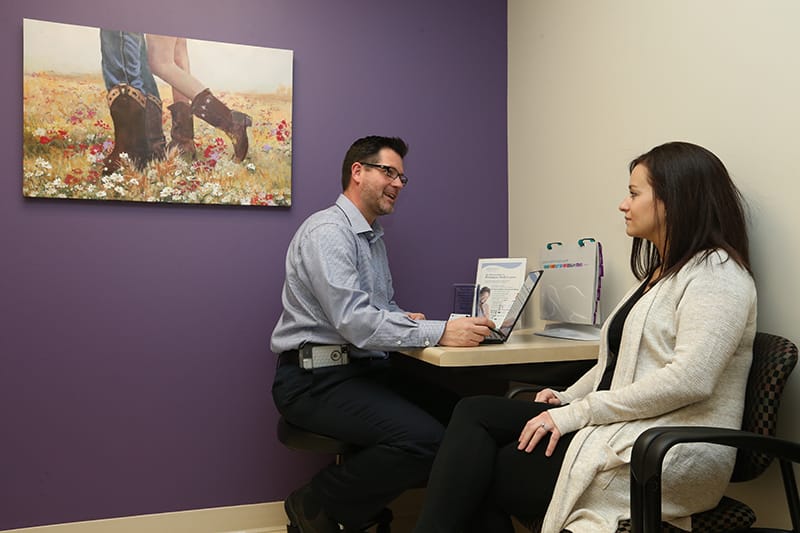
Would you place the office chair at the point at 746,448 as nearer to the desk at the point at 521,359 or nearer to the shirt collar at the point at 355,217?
the desk at the point at 521,359

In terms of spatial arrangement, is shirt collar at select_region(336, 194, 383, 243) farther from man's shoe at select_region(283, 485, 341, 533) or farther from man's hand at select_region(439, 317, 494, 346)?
man's shoe at select_region(283, 485, 341, 533)

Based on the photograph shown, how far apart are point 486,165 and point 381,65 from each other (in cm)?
67

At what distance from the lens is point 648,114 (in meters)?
2.15

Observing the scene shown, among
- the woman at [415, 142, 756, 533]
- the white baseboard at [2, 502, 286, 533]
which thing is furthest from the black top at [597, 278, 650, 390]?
the white baseboard at [2, 502, 286, 533]

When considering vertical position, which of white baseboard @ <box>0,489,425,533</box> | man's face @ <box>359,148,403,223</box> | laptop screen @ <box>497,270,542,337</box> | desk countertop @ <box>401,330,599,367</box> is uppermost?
man's face @ <box>359,148,403,223</box>

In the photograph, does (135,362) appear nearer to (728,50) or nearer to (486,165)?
(486,165)

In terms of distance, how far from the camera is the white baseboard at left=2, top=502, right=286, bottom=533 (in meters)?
2.50

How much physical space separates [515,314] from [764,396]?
0.79 metres

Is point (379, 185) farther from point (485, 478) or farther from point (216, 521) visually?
point (216, 521)

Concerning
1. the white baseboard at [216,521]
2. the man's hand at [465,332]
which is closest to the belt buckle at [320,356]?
the man's hand at [465,332]

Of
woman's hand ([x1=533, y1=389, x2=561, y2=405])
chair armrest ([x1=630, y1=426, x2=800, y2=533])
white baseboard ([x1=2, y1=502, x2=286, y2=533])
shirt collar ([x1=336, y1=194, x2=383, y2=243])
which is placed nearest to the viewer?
chair armrest ([x1=630, y1=426, x2=800, y2=533])

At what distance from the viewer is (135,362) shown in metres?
2.57

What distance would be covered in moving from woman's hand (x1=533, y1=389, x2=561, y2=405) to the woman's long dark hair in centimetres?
48

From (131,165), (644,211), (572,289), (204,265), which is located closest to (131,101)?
(131,165)
